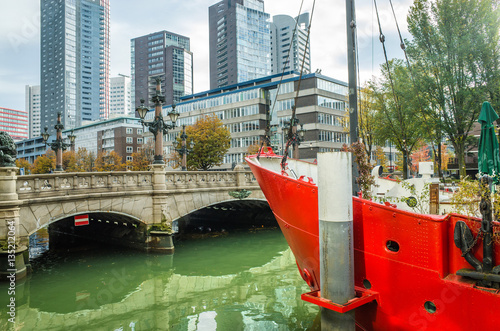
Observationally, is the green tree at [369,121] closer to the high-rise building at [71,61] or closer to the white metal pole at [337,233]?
the white metal pole at [337,233]

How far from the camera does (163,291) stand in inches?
537

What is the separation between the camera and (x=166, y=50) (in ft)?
449

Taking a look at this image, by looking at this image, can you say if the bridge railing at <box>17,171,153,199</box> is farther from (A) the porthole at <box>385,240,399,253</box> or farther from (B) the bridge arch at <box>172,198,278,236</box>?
(A) the porthole at <box>385,240,399,253</box>

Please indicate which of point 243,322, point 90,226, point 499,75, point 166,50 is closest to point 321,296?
point 243,322

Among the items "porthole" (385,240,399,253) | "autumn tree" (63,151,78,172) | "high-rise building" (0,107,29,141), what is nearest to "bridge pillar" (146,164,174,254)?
"porthole" (385,240,399,253)


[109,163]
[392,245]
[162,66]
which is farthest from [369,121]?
[162,66]

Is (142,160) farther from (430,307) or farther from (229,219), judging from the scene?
(430,307)

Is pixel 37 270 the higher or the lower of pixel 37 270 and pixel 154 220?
the lower

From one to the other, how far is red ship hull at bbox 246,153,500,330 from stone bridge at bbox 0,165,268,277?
39.2ft

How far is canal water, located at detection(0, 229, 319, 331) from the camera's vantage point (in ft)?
34.7

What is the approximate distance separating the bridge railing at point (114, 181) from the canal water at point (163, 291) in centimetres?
359

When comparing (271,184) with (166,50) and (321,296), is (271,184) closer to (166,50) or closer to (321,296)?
(321,296)

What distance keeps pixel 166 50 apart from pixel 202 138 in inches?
4118

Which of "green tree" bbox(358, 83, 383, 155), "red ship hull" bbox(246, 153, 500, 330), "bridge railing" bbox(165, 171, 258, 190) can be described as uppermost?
"green tree" bbox(358, 83, 383, 155)
